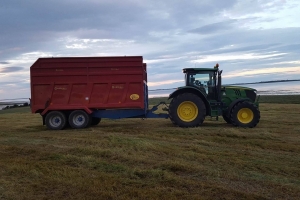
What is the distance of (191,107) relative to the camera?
1187cm

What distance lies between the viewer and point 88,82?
12.0 metres

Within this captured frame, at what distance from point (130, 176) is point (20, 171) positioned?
184 cm

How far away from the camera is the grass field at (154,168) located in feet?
16.1

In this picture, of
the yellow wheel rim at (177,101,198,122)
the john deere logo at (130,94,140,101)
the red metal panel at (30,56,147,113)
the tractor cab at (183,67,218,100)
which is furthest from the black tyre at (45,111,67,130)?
the tractor cab at (183,67,218,100)

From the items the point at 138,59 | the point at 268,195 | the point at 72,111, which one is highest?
the point at 138,59

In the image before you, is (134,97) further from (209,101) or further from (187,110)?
(209,101)

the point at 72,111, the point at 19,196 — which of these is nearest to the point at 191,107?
the point at 72,111

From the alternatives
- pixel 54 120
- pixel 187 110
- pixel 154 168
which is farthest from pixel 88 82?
pixel 154 168

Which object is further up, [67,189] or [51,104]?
[51,104]

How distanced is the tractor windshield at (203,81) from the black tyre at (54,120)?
4.32 meters

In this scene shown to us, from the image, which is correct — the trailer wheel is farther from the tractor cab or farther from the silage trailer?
the tractor cab

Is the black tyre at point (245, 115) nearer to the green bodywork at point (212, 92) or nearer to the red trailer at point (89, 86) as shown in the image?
the green bodywork at point (212, 92)

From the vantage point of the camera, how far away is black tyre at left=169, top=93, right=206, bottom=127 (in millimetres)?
11688

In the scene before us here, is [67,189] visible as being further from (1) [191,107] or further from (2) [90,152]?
(1) [191,107]
